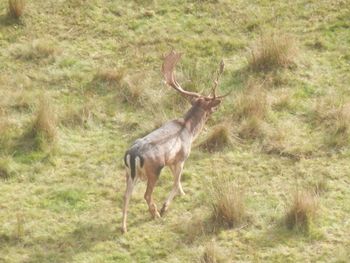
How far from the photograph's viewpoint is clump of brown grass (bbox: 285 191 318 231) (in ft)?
25.3

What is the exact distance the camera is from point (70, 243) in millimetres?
7613

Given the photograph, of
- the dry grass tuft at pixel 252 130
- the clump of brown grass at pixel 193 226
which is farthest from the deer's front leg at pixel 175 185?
the dry grass tuft at pixel 252 130

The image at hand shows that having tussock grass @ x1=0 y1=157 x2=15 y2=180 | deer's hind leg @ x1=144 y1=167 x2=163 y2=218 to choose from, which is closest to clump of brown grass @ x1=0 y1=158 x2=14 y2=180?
tussock grass @ x1=0 y1=157 x2=15 y2=180

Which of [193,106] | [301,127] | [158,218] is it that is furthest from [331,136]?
[158,218]

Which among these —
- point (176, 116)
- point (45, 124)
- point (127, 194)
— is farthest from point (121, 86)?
point (127, 194)

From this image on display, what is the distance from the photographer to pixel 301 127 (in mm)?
9492

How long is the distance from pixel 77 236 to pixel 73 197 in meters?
0.69

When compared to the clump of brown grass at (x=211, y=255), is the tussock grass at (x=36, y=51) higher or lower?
higher

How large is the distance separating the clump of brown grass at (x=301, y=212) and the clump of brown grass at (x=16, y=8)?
18.2 feet

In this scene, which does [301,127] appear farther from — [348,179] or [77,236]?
[77,236]

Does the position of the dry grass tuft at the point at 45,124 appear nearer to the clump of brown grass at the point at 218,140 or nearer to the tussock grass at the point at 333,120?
the clump of brown grass at the point at 218,140

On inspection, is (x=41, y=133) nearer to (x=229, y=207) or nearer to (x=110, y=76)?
(x=110, y=76)

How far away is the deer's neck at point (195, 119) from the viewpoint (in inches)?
328

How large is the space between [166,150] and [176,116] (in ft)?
6.35
